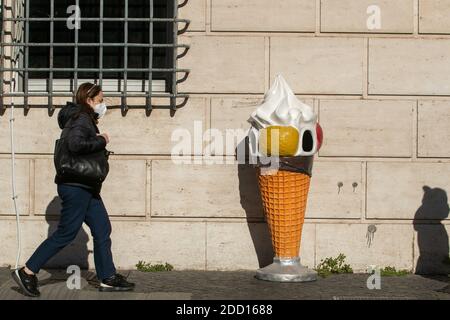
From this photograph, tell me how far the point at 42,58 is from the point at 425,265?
4.37 metres

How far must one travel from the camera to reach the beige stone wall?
8.91 metres

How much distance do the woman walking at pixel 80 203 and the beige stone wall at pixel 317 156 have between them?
1.34 meters

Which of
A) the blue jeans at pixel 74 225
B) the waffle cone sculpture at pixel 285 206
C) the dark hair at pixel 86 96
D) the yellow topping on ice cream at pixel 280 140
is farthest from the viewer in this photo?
the waffle cone sculpture at pixel 285 206

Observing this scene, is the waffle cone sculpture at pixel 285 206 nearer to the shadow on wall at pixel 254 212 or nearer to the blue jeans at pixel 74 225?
the shadow on wall at pixel 254 212

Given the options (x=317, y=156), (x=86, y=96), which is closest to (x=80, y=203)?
(x=86, y=96)

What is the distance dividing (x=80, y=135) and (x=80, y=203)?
56cm

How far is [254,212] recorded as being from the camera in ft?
29.3

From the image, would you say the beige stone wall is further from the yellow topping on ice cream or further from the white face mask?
the white face mask

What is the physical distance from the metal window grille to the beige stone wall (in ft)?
0.65

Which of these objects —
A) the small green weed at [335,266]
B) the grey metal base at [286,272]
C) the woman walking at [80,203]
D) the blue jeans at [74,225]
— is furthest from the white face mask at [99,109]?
the small green weed at [335,266]

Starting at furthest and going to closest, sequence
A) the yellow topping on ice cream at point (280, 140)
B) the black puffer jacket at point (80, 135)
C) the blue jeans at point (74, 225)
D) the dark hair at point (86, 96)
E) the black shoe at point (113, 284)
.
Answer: the yellow topping on ice cream at point (280, 140), the black shoe at point (113, 284), the dark hair at point (86, 96), the blue jeans at point (74, 225), the black puffer jacket at point (80, 135)

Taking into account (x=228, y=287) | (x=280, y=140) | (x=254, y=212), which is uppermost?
(x=280, y=140)

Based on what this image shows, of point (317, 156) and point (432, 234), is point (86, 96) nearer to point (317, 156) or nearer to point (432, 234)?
point (317, 156)

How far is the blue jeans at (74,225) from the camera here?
7387 mm
